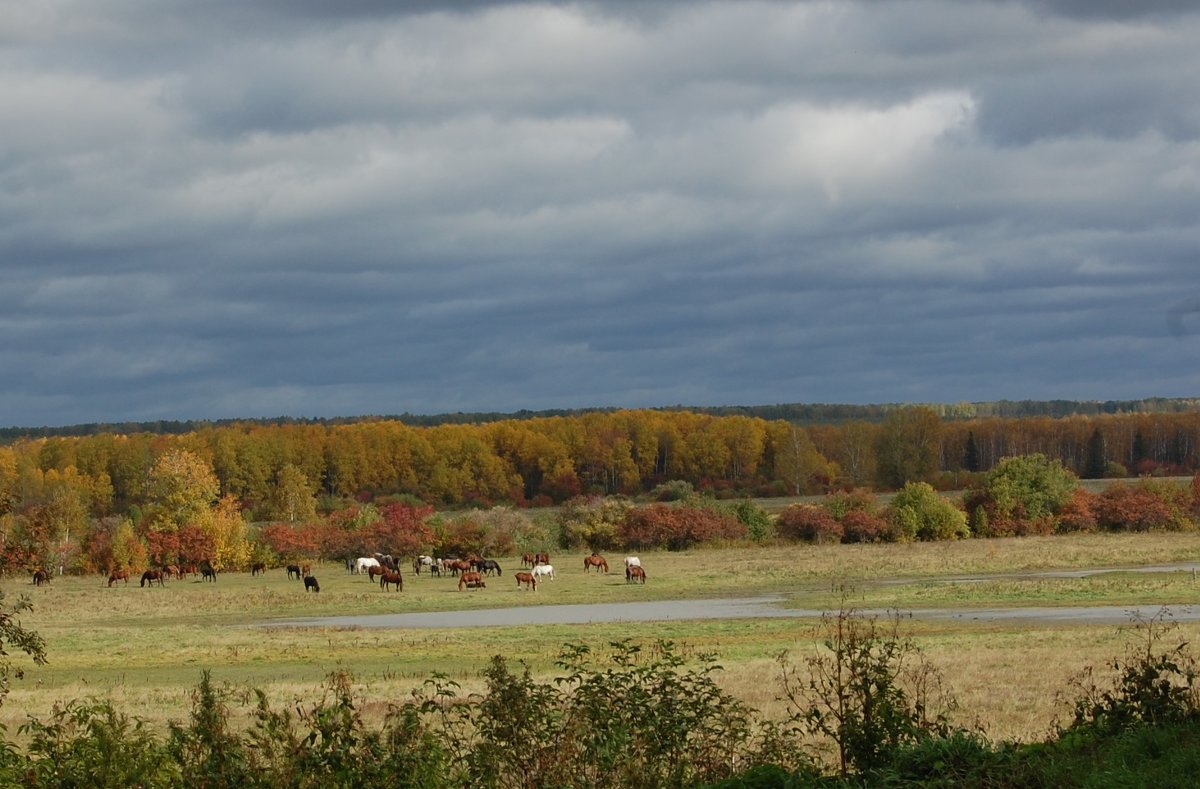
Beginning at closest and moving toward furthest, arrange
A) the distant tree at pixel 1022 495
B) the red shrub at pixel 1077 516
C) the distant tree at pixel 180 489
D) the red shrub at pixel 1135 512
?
the red shrub at pixel 1135 512, the distant tree at pixel 1022 495, the red shrub at pixel 1077 516, the distant tree at pixel 180 489

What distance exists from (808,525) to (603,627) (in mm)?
48208

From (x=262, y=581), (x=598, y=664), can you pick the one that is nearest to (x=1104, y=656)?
(x=598, y=664)

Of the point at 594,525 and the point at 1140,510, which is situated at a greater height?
the point at 1140,510

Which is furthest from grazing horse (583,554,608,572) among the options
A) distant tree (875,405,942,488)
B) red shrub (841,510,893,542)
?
distant tree (875,405,942,488)

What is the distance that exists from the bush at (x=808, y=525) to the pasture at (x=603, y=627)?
601 cm

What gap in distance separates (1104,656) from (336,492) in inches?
6572

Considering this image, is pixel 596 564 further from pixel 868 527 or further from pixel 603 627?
pixel 603 627

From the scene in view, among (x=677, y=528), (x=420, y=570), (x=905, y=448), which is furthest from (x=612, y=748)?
(x=905, y=448)

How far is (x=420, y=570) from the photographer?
81.0 metres

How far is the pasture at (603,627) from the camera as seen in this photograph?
89.0 ft

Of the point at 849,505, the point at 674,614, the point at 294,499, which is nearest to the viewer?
the point at 674,614

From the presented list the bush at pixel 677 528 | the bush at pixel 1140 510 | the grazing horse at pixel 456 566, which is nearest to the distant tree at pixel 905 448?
the bush at pixel 1140 510

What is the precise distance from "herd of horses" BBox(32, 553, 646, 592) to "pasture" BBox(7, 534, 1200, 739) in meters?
0.88

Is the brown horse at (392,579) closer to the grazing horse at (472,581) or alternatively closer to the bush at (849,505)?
the grazing horse at (472,581)
